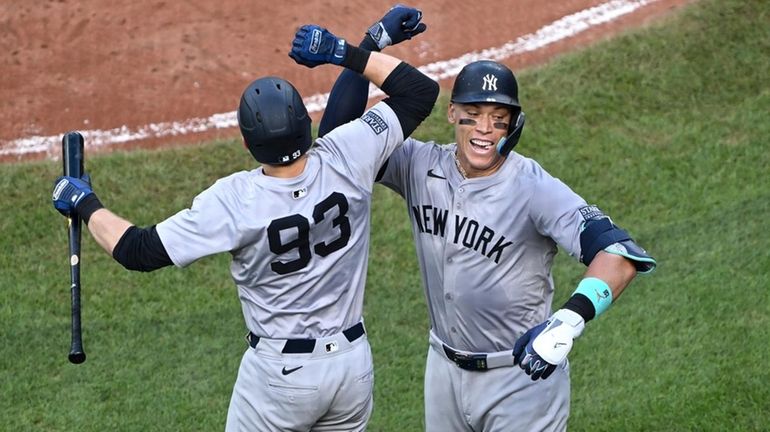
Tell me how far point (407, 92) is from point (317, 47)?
15.2 inches

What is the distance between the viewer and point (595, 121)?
880cm

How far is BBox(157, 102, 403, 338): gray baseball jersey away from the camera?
436cm

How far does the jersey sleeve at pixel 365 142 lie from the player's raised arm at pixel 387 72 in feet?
0.23

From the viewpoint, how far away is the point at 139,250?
4.33 m

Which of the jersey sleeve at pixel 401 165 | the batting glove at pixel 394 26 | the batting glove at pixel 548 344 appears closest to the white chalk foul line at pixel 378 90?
the batting glove at pixel 394 26

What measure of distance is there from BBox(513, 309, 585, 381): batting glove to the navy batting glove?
5.83ft

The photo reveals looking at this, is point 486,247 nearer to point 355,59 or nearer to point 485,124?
point 485,124

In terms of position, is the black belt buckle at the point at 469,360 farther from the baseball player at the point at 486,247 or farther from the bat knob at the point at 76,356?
the bat knob at the point at 76,356

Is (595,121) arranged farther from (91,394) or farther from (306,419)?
(306,419)

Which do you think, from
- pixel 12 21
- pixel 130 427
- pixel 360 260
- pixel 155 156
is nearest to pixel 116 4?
pixel 12 21

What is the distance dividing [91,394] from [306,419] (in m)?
2.42

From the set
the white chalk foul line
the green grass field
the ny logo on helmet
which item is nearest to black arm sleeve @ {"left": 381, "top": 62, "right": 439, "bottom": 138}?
the ny logo on helmet

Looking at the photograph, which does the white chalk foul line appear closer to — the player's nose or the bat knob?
the bat knob

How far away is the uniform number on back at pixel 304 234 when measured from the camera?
14.4 feet
